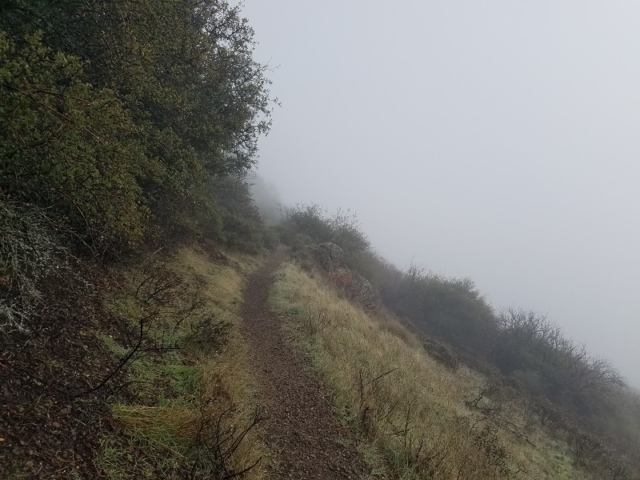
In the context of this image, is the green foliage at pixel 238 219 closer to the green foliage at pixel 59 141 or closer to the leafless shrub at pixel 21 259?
the green foliage at pixel 59 141

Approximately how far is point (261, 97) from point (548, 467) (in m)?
16.9

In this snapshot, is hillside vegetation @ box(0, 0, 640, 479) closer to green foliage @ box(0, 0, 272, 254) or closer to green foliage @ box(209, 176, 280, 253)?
green foliage @ box(0, 0, 272, 254)

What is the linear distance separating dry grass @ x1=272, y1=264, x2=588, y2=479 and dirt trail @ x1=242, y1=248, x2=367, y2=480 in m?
0.38

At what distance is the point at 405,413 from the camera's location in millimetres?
8602

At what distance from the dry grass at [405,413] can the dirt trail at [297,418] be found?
38 centimetres

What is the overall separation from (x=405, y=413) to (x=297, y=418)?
9.13ft

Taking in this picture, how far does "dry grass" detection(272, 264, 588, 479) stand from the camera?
22.5ft

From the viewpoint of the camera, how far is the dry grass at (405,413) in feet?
22.5

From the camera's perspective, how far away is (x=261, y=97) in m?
16.8

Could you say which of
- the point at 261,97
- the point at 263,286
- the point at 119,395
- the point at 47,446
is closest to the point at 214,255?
the point at 263,286

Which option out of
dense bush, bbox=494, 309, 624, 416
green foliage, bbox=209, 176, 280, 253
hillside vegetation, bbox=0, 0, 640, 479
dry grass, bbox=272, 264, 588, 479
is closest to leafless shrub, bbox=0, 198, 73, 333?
hillside vegetation, bbox=0, 0, 640, 479

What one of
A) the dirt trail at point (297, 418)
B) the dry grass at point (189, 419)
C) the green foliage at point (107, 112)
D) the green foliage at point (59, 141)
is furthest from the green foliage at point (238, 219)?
the dry grass at point (189, 419)

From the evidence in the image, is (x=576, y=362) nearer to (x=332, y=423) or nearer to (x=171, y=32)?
(x=332, y=423)

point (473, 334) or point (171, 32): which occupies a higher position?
point (171, 32)
